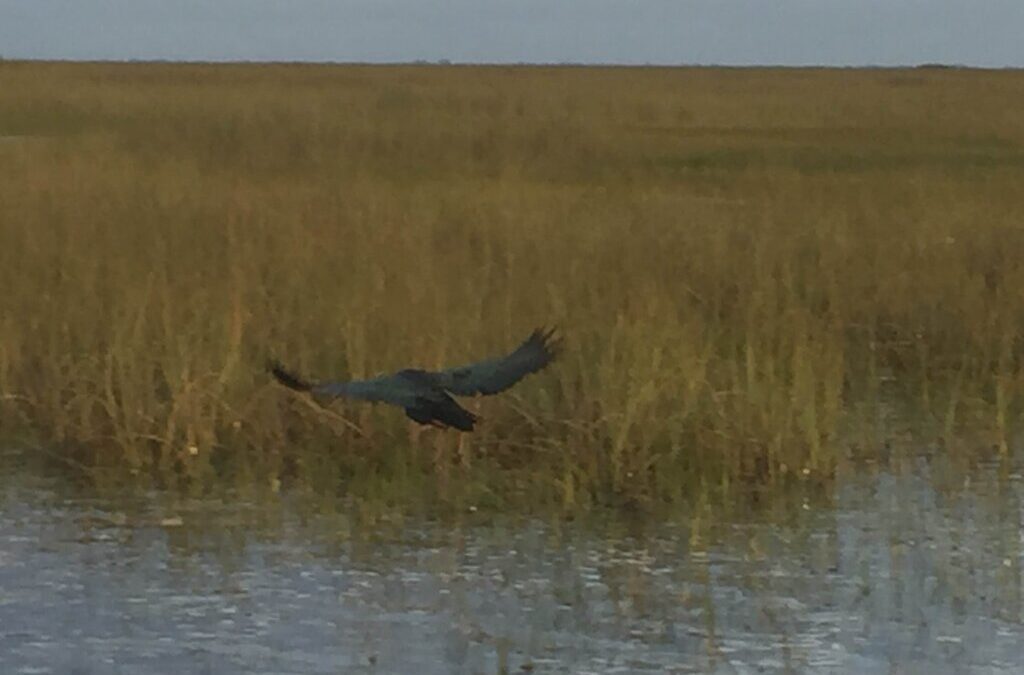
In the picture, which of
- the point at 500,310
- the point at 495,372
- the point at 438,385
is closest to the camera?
the point at 438,385

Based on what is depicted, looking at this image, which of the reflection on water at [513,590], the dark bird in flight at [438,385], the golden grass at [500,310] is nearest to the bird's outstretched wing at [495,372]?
the dark bird in flight at [438,385]

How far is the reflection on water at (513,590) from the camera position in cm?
389

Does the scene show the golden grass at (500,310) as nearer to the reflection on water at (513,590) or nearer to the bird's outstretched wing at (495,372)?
the reflection on water at (513,590)

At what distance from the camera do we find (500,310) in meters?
6.04

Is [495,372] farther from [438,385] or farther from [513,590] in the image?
[513,590]

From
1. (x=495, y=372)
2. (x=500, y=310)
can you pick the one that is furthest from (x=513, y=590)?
(x=500, y=310)

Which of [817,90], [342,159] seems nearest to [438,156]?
[342,159]

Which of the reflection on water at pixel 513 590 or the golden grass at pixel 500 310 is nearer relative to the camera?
the reflection on water at pixel 513 590

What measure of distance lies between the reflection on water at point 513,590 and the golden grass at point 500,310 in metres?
0.31

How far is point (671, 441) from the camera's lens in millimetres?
5199

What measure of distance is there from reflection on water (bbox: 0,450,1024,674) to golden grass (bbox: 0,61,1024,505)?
12.0 inches

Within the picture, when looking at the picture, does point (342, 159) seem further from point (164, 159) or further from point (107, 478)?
point (107, 478)

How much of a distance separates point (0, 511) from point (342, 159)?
6.09m

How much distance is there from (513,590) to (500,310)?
1810 mm
